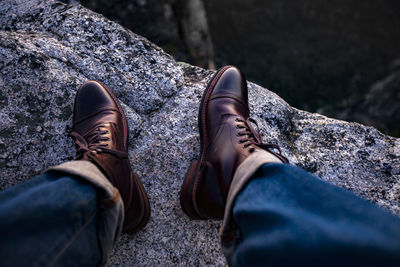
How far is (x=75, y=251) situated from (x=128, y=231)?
371 millimetres

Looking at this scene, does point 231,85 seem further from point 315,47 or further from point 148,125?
point 315,47

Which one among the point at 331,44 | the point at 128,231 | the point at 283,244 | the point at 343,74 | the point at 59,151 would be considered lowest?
the point at 343,74

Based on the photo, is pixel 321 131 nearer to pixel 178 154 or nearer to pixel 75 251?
pixel 178 154

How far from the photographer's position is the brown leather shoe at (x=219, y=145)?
1.06 m

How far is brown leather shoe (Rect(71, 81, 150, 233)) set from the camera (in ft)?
3.27

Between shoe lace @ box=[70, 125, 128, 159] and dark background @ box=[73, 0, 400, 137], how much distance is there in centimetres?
402

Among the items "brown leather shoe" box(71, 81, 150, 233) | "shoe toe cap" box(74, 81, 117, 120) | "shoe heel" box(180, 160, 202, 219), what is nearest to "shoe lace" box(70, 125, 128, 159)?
"brown leather shoe" box(71, 81, 150, 233)

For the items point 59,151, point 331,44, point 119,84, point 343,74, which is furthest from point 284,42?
point 59,151

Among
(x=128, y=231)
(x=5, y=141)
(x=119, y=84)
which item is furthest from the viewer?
(x=119, y=84)

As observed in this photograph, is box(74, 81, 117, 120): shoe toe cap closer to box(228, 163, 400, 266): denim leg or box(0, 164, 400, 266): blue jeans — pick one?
box(0, 164, 400, 266): blue jeans

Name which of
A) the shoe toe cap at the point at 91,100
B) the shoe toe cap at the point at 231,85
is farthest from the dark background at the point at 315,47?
the shoe toe cap at the point at 91,100

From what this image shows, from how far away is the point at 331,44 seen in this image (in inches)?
207

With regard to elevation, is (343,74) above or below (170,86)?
below

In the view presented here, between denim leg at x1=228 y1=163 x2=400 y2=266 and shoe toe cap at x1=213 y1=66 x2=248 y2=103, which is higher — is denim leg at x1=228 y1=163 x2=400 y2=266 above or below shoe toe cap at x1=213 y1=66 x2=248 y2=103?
above
